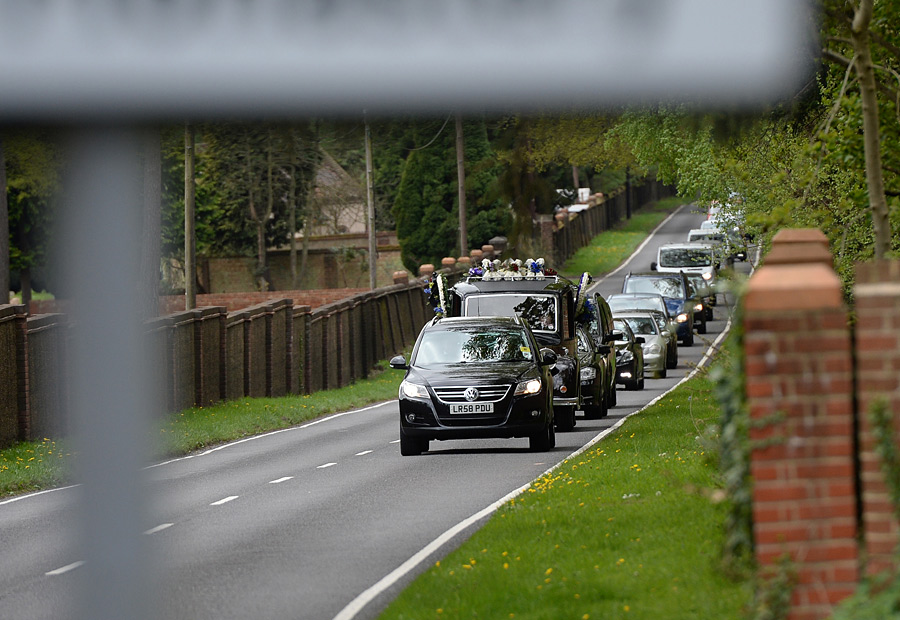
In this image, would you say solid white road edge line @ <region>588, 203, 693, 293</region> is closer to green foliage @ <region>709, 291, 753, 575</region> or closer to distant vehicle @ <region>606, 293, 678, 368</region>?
distant vehicle @ <region>606, 293, 678, 368</region>

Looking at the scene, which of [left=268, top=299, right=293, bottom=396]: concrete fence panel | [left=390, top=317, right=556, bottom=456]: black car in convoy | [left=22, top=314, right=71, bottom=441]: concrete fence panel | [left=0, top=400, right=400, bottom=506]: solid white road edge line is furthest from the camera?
[left=268, top=299, right=293, bottom=396]: concrete fence panel

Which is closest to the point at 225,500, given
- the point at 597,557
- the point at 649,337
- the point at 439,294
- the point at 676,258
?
the point at 597,557

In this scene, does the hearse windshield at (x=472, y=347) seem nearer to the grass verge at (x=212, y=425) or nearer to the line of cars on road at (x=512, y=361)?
the line of cars on road at (x=512, y=361)

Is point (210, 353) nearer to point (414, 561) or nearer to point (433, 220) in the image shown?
point (414, 561)

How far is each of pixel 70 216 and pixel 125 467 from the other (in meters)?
0.36

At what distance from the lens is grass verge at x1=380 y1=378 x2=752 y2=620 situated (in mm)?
7664

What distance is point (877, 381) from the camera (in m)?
5.67

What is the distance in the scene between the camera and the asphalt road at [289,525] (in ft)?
30.5

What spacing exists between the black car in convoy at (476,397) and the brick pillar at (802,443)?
44.9ft

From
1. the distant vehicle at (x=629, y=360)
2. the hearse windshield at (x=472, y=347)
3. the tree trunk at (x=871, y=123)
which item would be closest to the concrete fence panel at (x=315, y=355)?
the distant vehicle at (x=629, y=360)

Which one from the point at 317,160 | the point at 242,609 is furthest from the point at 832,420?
the point at 242,609

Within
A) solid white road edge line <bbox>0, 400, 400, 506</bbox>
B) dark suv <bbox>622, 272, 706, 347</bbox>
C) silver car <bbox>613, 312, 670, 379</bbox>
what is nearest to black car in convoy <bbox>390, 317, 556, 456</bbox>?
solid white road edge line <bbox>0, 400, 400, 506</bbox>

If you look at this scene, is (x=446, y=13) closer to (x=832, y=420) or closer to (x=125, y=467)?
(x=125, y=467)

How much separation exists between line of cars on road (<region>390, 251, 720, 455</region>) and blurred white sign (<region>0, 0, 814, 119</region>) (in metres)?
12.1
